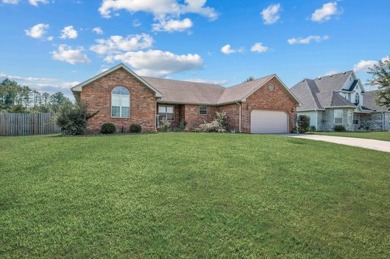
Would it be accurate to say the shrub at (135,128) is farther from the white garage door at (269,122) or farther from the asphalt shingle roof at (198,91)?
the white garage door at (269,122)

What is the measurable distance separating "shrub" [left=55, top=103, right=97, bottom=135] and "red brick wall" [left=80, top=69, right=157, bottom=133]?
158 centimetres

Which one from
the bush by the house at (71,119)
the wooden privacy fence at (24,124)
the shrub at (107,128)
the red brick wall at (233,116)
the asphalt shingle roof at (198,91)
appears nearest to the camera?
the bush by the house at (71,119)

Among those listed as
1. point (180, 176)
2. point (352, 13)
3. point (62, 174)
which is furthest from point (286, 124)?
point (62, 174)

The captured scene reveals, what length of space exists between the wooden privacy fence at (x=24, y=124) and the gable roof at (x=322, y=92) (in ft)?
96.5

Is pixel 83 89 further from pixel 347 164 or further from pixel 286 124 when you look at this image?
pixel 286 124

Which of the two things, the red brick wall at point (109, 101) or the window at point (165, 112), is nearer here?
the red brick wall at point (109, 101)

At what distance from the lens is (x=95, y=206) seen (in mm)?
5664

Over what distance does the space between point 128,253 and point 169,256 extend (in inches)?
26.8

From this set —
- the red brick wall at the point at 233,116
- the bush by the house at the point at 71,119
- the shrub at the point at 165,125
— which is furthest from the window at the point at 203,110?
the bush by the house at the point at 71,119

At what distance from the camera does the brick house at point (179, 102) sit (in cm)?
1870

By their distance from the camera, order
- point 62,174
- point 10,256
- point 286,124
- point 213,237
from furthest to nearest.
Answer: point 286,124, point 62,174, point 213,237, point 10,256

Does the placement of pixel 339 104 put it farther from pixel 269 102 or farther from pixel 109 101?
pixel 109 101

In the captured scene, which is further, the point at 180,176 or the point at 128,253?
the point at 180,176

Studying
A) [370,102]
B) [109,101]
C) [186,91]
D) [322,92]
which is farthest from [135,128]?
[370,102]
